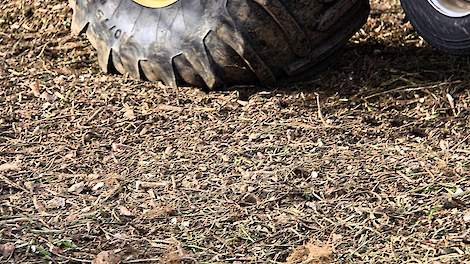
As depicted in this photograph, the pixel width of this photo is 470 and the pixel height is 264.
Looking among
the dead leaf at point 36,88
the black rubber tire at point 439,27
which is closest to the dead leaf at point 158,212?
the black rubber tire at point 439,27

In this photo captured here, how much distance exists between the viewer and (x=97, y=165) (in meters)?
3.23

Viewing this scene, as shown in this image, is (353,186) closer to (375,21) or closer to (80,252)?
(80,252)

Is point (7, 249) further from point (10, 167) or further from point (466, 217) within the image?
point (466, 217)

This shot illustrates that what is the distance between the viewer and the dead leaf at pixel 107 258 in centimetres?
265

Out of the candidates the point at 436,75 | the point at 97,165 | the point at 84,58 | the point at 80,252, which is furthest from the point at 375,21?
the point at 80,252

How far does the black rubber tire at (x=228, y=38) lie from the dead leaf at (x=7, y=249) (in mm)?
1205

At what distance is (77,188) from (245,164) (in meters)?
0.56

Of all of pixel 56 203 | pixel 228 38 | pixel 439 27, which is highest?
pixel 439 27

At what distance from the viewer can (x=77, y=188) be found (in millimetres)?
3076

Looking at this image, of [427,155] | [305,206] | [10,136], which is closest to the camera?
[305,206]

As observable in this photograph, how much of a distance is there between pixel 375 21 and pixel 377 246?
6.17ft

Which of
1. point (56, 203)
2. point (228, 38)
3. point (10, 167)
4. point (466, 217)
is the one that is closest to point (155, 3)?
point (228, 38)

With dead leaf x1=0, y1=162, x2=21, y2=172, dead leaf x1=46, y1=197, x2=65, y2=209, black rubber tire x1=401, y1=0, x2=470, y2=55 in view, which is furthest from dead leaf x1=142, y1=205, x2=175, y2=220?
black rubber tire x1=401, y1=0, x2=470, y2=55

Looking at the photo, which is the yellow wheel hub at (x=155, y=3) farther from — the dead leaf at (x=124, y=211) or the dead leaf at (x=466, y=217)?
the dead leaf at (x=466, y=217)
